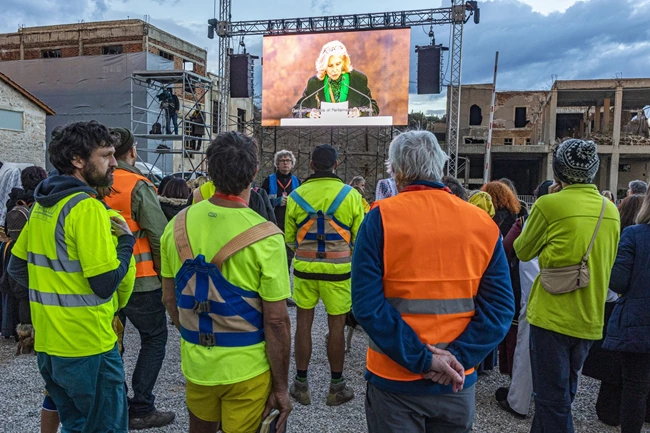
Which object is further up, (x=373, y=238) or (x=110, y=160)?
(x=110, y=160)

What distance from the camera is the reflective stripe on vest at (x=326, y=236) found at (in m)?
3.81

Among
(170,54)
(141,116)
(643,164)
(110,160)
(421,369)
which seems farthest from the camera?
(170,54)

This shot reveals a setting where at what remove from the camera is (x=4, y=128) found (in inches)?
784

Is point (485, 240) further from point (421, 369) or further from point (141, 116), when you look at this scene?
point (141, 116)

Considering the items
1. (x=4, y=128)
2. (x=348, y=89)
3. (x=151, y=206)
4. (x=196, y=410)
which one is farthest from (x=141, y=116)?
(x=196, y=410)

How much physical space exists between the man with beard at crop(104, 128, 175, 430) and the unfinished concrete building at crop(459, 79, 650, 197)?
22.9 metres

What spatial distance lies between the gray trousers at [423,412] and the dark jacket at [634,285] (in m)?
1.56

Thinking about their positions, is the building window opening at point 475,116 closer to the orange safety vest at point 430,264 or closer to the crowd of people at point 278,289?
the crowd of people at point 278,289

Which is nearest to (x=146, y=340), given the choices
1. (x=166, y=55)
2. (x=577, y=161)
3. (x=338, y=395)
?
(x=338, y=395)

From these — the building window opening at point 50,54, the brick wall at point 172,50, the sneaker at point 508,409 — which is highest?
the brick wall at point 172,50

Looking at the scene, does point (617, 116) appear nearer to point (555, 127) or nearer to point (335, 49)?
point (555, 127)

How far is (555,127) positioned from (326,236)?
26.1 metres

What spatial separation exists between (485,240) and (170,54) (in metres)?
31.1

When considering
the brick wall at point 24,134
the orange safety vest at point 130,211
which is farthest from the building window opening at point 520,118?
the orange safety vest at point 130,211
